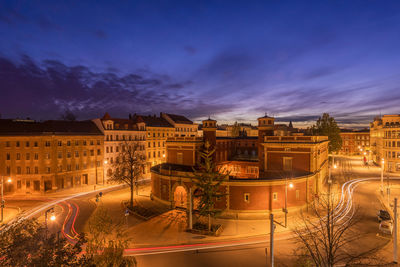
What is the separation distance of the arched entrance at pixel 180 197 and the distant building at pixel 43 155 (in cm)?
2984

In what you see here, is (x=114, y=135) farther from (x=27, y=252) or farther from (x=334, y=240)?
(x=334, y=240)

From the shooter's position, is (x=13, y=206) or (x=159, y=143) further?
(x=159, y=143)

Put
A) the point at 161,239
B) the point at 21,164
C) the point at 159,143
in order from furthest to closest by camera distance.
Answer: the point at 159,143 < the point at 21,164 < the point at 161,239

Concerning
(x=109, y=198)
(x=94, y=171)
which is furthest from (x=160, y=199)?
(x=94, y=171)

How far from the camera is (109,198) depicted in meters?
42.3

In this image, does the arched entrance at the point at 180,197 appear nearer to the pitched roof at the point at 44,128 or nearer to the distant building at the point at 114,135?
the distant building at the point at 114,135

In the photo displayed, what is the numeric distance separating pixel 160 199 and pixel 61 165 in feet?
91.1

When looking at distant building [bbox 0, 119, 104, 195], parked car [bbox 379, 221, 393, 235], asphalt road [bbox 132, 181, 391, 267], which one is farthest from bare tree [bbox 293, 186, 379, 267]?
Result: distant building [bbox 0, 119, 104, 195]

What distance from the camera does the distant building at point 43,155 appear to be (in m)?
45.1

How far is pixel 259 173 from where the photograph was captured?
3969cm

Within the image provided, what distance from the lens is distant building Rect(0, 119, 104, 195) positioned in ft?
148

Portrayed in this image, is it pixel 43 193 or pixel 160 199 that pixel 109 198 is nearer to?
pixel 160 199

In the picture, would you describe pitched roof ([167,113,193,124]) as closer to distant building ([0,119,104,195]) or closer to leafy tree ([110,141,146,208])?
leafy tree ([110,141,146,208])

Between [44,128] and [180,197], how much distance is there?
37.2m
